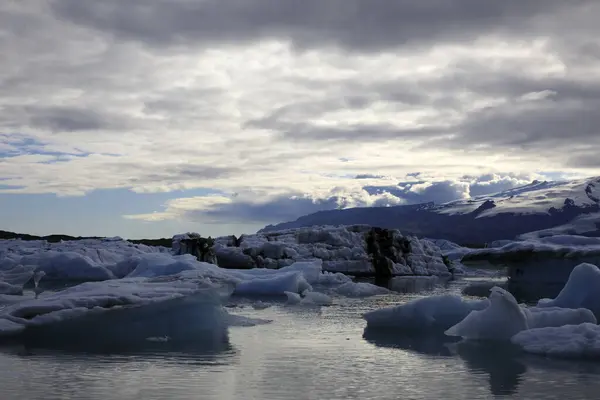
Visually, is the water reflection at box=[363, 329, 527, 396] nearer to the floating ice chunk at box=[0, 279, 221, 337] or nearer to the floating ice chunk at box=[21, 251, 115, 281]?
the floating ice chunk at box=[0, 279, 221, 337]

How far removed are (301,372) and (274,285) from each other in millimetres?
15999

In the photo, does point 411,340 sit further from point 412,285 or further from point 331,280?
point 412,285

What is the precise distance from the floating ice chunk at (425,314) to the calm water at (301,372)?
161 cm

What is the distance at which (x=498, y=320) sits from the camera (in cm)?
1259

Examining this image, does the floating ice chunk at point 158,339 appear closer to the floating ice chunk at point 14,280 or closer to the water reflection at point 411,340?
the water reflection at point 411,340

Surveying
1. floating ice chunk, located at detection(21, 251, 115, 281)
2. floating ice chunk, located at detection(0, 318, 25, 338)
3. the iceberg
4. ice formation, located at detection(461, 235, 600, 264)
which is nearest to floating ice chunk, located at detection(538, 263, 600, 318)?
the iceberg

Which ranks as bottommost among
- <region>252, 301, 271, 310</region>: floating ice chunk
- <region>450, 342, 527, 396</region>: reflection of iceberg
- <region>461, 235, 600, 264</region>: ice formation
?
<region>450, 342, 527, 396</region>: reflection of iceberg

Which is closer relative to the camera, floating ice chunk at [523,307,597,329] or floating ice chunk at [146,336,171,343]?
floating ice chunk at [146,336,171,343]

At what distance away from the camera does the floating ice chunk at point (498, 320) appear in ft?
40.6

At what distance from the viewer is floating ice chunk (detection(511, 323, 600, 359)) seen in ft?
34.8

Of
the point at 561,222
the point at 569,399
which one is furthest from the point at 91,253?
the point at 561,222

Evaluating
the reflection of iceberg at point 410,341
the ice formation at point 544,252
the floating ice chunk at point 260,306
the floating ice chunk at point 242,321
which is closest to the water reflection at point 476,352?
the reflection of iceberg at point 410,341

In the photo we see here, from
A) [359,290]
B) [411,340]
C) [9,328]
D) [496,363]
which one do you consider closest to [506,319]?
[411,340]

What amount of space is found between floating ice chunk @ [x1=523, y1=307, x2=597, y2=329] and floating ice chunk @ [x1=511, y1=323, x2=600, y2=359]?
109cm
